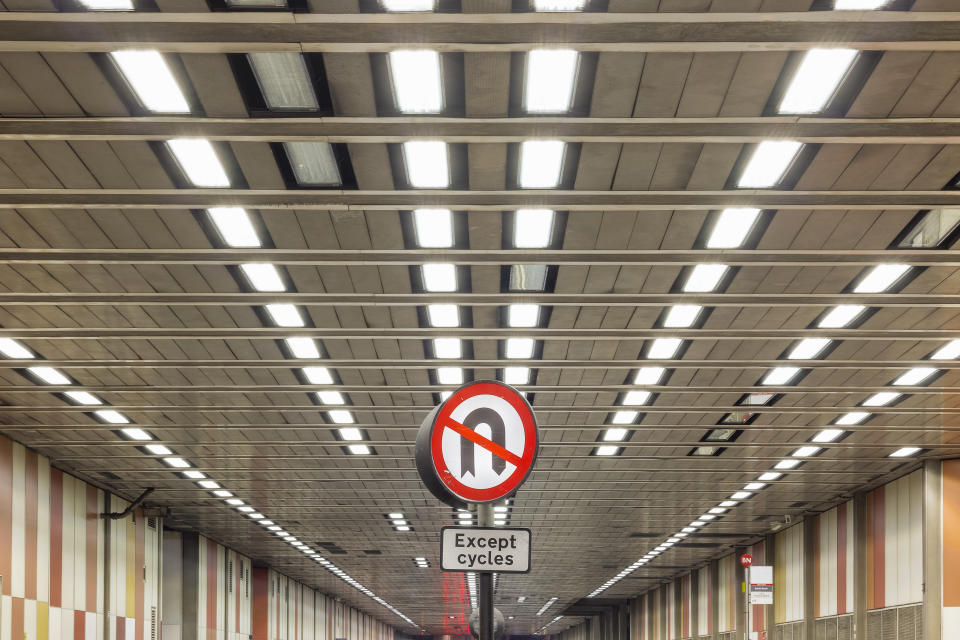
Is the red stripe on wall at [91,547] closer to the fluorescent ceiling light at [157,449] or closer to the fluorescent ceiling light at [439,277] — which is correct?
the fluorescent ceiling light at [157,449]

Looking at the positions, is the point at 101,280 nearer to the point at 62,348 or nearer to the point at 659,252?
the point at 62,348

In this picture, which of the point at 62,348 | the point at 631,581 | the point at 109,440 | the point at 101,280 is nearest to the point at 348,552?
the point at 631,581

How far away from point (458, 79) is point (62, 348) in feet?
30.4

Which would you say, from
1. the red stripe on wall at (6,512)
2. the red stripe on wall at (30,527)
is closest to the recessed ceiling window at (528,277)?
the red stripe on wall at (6,512)

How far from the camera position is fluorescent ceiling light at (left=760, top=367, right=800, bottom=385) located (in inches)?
640

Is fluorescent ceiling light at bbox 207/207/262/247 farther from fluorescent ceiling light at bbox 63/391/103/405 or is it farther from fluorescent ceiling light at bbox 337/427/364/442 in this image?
fluorescent ceiling light at bbox 337/427/364/442

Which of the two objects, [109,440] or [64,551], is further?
[64,551]

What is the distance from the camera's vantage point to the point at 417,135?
8750mm

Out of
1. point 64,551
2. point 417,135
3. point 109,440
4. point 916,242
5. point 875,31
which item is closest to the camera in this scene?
point 875,31

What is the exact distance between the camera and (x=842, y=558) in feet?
86.0

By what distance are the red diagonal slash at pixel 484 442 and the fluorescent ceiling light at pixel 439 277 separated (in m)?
7.40

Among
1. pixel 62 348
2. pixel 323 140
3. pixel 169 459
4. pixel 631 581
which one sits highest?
pixel 323 140

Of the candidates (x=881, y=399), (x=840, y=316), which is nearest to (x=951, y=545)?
(x=881, y=399)

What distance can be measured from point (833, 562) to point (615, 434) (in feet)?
31.7
